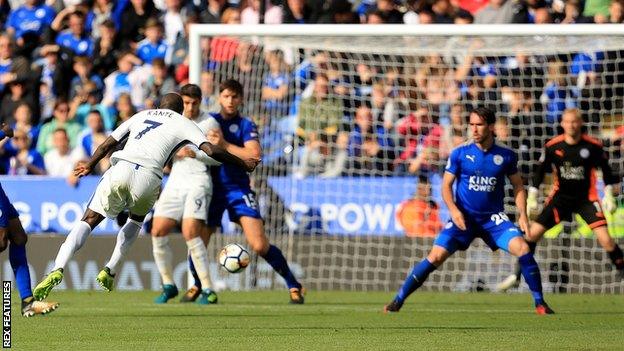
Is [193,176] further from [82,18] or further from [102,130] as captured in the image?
[82,18]

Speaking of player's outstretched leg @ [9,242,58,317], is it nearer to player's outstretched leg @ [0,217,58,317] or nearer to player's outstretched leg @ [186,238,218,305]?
player's outstretched leg @ [0,217,58,317]

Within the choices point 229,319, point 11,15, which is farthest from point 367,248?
point 11,15

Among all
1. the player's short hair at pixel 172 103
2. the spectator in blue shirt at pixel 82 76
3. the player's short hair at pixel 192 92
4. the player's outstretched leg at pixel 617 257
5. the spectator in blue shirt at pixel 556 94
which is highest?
the spectator in blue shirt at pixel 82 76

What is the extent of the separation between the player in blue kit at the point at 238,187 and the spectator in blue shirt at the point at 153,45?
24.9 ft

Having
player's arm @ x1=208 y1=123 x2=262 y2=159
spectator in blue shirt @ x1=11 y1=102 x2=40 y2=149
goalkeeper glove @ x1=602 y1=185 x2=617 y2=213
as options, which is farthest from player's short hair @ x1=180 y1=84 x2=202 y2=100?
spectator in blue shirt @ x1=11 y1=102 x2=40 y2=149

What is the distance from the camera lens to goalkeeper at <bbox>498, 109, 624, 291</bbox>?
622 inches

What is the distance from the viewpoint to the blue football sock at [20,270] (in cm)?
1191

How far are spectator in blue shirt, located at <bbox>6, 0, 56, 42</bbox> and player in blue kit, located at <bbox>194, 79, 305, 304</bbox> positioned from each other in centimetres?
1032

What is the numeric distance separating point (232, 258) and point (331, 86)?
244 inches

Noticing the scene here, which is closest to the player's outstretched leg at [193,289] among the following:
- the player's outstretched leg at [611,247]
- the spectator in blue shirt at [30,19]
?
the player's outstretched leg at [611,247]

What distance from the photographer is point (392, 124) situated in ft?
61.7

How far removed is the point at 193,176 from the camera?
14406 mm

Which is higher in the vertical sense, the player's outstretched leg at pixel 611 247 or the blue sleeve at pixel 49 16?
the blue sleeve at pixel 49 16

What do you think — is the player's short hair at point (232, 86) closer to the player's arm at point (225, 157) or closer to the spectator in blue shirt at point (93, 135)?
the player's arm at point (225, 157)
